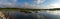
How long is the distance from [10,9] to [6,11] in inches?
2.9

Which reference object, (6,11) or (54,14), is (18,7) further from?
(54,14)

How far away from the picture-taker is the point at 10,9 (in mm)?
1228

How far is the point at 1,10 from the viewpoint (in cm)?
123

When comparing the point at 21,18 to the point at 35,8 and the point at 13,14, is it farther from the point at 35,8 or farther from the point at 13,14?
the point at 35,8

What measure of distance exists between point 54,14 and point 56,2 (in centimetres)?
18

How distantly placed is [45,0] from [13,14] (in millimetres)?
539

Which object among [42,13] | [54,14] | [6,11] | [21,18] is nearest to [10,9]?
[6,11]

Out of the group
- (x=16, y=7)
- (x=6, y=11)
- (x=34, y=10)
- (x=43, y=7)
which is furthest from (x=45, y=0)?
(x=6, y=11)

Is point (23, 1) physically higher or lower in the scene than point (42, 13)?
higher

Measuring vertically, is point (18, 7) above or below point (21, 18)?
above

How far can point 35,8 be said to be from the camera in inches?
47.4

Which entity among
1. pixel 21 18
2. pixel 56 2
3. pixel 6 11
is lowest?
pixel 21 18

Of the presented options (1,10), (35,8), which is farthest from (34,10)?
(1,10)

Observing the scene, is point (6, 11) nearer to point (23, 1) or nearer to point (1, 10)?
point (1, 10)
